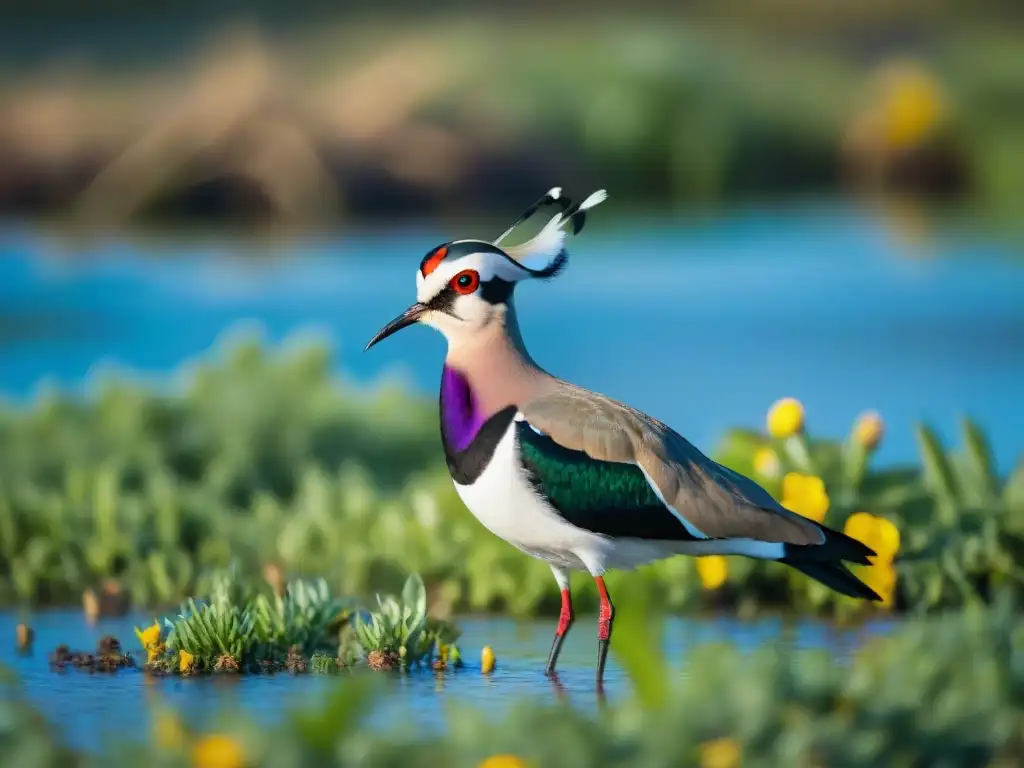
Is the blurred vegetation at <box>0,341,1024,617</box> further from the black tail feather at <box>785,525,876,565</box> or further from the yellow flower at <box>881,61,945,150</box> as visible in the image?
the yellow flower at <box>881,61,945,150</box>

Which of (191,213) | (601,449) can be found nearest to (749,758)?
(601,449)

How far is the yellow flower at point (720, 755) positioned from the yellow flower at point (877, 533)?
7.99ft

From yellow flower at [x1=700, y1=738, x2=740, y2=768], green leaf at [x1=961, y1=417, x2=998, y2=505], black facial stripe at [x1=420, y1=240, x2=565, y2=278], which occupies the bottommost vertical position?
yellow flower at [x1=700, y1=738, x2=740, y2=768]

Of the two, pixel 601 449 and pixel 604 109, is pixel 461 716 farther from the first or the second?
pixel 604 109

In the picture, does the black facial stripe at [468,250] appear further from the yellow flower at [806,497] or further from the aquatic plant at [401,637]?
the yellow flower at [806,497]

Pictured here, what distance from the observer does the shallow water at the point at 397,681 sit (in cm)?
453

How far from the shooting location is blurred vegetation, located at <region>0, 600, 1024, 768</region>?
368cm

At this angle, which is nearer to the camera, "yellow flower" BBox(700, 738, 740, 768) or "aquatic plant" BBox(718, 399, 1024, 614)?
"yellow flower" BBox(700, 738, 740, 768)

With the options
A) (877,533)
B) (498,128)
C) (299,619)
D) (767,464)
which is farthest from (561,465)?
(498,128)

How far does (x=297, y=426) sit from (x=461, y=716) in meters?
5.35

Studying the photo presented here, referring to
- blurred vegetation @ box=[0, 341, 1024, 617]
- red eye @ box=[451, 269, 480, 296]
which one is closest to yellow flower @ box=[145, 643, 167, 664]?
blurred vegetation @ box=[0, 341, 1024, 617]

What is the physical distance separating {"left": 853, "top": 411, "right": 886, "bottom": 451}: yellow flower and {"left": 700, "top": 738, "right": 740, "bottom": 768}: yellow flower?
3014 mm

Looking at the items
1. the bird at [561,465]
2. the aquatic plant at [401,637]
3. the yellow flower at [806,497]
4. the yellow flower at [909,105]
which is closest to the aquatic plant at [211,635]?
the aquatic plant at [401,637]

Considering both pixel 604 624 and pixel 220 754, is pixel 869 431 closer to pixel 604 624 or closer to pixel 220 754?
pixel 604 624
